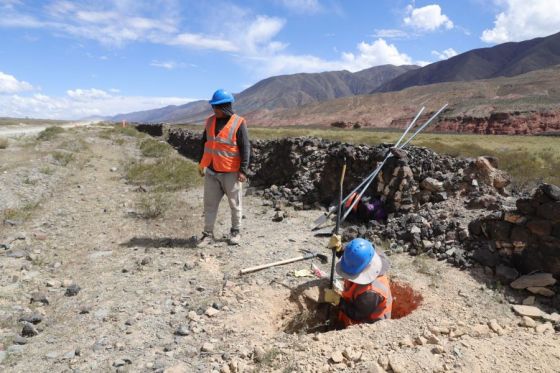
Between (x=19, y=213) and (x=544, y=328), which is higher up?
(x=19, y=213)

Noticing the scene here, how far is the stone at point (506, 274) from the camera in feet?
15.4

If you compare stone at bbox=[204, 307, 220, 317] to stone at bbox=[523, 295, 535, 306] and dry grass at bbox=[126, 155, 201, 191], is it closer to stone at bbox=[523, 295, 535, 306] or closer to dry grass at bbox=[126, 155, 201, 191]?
stone at bbox=[523, 295, 535, 306]

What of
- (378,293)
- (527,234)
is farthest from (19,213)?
(527,234)

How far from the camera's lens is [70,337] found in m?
3.71

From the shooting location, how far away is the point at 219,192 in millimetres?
5828

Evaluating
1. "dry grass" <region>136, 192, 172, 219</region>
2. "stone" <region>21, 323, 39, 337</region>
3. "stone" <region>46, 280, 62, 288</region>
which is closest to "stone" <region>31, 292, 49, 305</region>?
"stone" <region>46, 280, 62, 288</region>

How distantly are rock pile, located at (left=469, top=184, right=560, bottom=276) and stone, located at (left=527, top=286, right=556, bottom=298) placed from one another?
0.25 metres

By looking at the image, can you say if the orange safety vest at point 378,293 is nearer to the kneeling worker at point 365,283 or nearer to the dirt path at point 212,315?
the kneeling worker at point 365,283

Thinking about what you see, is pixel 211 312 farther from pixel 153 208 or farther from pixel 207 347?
pixel 153 208

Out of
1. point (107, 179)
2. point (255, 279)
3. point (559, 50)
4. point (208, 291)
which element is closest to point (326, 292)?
point (255, 279)

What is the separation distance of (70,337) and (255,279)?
79.6 inches

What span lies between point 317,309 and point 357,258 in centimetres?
110

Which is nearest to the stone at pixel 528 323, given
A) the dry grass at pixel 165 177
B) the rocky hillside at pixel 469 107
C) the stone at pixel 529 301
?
the stone at pixel 529 301

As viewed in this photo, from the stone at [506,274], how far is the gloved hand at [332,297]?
197cm
